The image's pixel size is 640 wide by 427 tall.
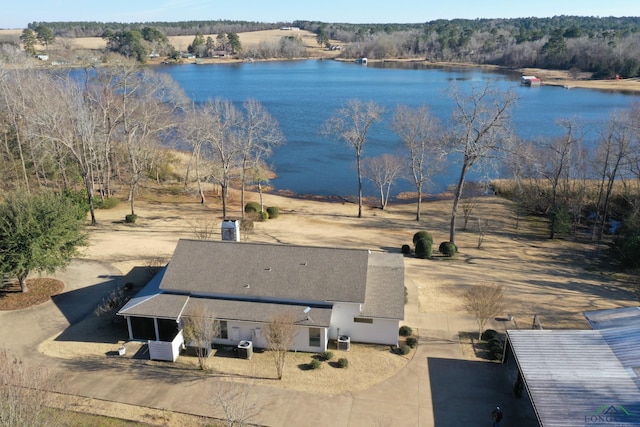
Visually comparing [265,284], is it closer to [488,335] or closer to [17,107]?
[488,335]

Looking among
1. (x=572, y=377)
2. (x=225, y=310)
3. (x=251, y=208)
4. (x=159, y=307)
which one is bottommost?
(x=251, y=208)

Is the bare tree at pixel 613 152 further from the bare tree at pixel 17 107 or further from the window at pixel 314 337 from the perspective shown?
the bare tree at pixel 17 107

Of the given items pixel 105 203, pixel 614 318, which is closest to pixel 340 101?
pixel 105 203

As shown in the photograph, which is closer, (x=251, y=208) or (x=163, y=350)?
(x=163, y=350)

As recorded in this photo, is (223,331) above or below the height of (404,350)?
above

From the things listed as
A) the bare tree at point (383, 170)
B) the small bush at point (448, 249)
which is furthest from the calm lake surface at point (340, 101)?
the small bush at point (448, 249)

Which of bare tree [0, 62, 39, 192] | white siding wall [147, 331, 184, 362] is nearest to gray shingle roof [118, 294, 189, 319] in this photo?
white siding wall [147, 331, 184, 362]

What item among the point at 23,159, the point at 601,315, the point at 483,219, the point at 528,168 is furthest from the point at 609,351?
the point at 23,159

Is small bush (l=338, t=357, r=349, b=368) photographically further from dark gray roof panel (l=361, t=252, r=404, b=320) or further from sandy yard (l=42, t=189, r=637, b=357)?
sandy yard (l=42, t=189, r=637, b=357)
